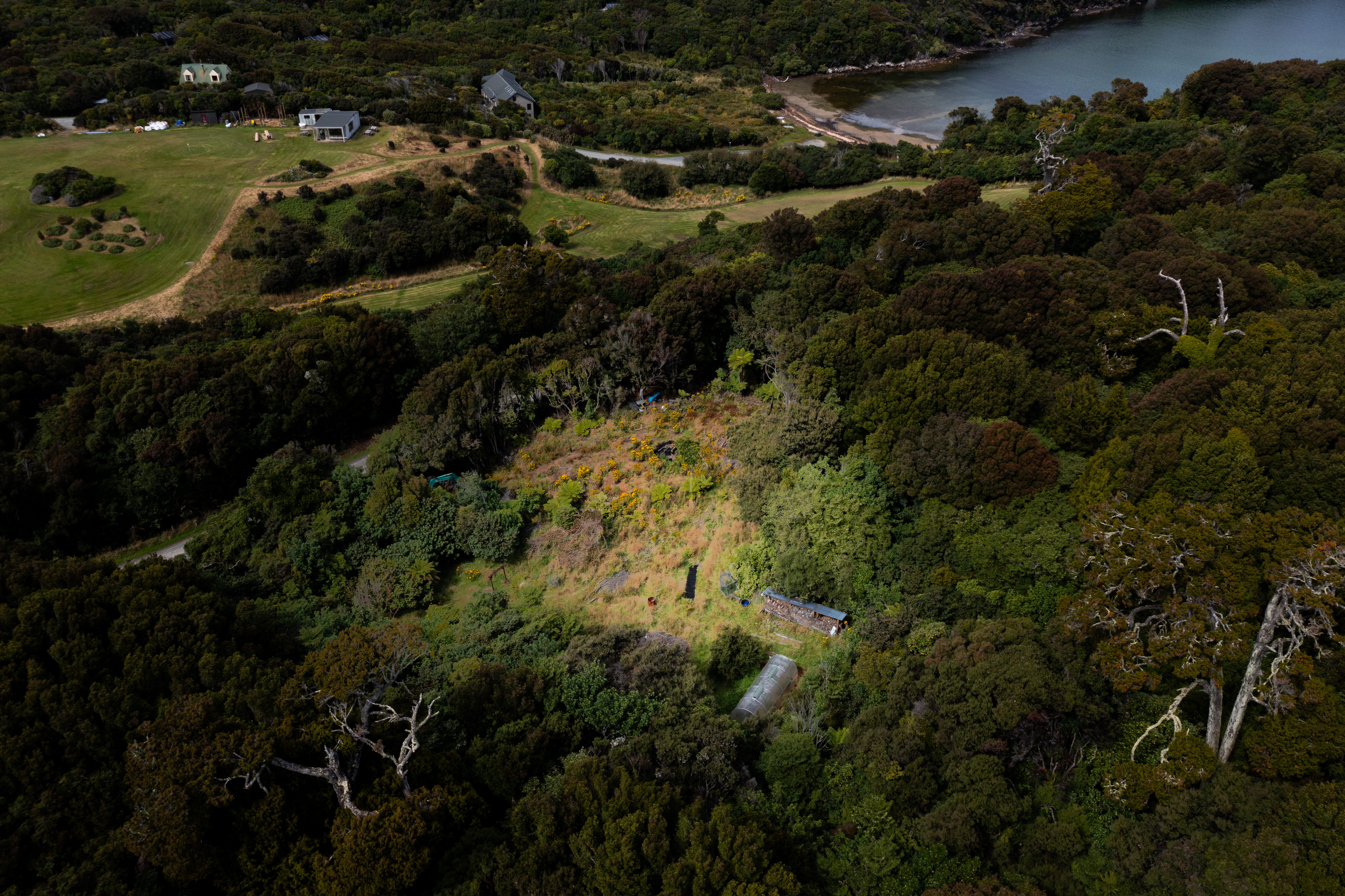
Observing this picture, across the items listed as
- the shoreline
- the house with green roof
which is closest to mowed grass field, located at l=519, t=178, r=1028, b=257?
the shoreline

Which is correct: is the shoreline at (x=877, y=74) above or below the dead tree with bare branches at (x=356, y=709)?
above

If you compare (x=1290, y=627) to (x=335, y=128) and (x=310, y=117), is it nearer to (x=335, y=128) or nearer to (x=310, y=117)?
(x=335, y=128)

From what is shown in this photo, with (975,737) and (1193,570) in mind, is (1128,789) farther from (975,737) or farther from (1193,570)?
(1193,570)

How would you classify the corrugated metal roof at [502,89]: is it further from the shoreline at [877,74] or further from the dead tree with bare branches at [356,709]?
the dead tree with bare branches at [356,709]

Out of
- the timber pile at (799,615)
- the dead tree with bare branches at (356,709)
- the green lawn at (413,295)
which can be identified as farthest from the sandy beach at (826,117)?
the dead tree with bare branches at (356,709)

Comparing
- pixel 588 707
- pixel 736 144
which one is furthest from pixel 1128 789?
pixel 736 144

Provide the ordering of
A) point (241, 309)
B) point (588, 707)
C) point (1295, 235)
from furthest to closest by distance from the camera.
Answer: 1. point (241, 309)
2. point (1295, 235)
3. point (588, 707)

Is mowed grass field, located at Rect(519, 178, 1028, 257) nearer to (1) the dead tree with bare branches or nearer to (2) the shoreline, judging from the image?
(2) the shoreline
